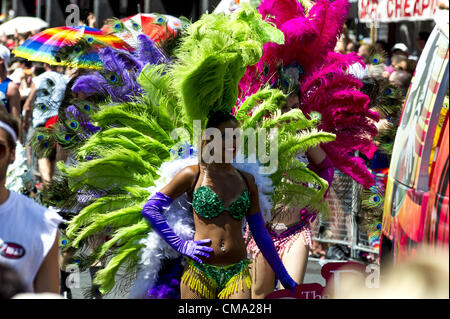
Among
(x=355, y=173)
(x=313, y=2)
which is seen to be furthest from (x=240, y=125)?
(x=313, y=2)

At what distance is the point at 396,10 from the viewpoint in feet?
35.7

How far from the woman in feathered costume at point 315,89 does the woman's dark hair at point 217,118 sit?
1157 millimetres

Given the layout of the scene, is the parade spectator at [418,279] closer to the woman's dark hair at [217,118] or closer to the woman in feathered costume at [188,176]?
the woman in feathered costume at [188,176]

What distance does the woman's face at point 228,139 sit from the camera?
455 centimetres

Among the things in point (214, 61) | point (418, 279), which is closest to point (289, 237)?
point (214, 61)

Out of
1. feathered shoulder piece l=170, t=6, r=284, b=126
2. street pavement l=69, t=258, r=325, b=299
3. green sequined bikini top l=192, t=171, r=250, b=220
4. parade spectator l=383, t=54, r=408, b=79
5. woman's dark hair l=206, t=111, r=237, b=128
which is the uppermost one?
feathered shoulder piece l=170, t=6, r=284, b=126

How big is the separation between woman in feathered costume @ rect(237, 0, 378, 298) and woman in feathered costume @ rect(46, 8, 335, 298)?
1.92 ft

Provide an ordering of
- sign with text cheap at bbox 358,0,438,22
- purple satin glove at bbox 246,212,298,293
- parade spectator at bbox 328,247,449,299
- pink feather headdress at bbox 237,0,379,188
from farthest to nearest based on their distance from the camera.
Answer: sign with text cheap at bbox 358,0,438,22 < pink feather headdress at bbox 237,0,379,188 < purple satin glove at bbox 246,212,298,293 < parade spectator at bbox 328,247,449,299

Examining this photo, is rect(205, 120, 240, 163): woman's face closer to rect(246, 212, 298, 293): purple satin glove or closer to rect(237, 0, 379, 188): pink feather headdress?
rect(246, 212, 298, 293): purple satin glove

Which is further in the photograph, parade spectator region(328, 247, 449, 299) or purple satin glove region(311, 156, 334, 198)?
purple satin glove region(311, 156, 334, 198)

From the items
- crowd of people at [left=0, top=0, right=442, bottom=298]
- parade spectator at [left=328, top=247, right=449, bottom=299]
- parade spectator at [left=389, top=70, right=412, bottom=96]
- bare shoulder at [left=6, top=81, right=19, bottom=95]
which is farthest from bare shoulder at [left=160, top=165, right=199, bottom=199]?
parade spectator at [left=389, top=70, right=412, bottom=96]

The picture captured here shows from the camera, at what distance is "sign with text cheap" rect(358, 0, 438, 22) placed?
1007 cm

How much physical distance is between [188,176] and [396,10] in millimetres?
6949
